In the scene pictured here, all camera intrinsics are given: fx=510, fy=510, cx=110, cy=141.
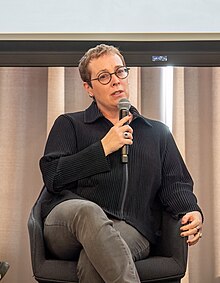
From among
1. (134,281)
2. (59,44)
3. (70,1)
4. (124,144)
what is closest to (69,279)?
(134,281)

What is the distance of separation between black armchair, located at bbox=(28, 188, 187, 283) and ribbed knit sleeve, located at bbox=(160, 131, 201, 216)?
0.22ft

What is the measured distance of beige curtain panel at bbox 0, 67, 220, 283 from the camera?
273 cm

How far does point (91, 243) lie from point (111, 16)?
137cm

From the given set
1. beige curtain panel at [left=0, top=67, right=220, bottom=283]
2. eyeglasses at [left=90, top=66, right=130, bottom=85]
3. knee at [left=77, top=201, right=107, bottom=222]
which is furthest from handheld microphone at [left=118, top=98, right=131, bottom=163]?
beige curtain panel at [left=0, top=67, right=220, bottom=283]

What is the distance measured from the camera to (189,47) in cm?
252

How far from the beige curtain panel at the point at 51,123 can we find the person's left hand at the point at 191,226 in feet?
3.08

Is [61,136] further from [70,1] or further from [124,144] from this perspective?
[70,1]

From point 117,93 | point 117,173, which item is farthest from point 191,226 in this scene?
point 117,93

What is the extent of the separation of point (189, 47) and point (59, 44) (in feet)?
2.11

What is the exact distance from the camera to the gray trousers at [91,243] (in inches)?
59.9

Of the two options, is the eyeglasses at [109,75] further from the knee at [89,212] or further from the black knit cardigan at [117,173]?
the knee at [89,212]

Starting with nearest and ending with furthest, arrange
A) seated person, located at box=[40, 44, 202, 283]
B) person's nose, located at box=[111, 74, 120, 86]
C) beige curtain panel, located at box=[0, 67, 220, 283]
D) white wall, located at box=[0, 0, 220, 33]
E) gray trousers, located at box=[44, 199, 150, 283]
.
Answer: gray trousers, located at box=[44, 199, 150, 283]
seated person, located at box=[40, 44, 202, 283]
person's nose, located at box=[111, 74, 120, 86]
white wall, located at box=[0, 0, 220, 33]
beige curtain panel, located at box=[0, 67, 220, 283]

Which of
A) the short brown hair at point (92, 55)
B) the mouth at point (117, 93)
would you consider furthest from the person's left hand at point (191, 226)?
the short brown hair at point (92, 55)

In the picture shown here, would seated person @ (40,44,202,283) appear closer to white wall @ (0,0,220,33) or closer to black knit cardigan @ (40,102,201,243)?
black knit cardigan @ (40,102,201,243)
